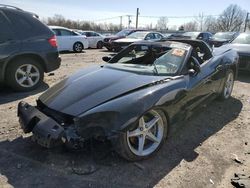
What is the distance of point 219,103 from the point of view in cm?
599

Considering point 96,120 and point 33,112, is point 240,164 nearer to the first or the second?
point 96,120

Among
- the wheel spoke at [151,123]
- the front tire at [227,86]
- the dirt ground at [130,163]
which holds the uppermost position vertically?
the wheel spoke at [151,123]

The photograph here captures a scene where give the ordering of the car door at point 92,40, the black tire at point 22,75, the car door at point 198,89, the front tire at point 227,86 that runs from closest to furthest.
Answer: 1. the car door at point 198,89
2. the front tire at point 227,86
3. the black tire at point 22,75
4. the car door at point 92,40

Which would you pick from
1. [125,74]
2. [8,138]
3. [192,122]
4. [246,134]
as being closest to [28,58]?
[8,138]

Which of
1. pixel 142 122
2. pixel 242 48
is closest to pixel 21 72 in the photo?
pixel 142 122

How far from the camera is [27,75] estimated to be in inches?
259

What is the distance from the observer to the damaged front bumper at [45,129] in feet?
10.3

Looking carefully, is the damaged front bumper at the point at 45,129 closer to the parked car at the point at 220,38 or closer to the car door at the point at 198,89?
the car door at the point at 198,89

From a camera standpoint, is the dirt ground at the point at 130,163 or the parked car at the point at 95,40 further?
the parked car at the point at 95,40

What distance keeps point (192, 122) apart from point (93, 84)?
78.2 inches

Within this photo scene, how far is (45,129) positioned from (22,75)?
3638 millimetres

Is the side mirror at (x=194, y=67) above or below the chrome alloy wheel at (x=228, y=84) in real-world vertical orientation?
above

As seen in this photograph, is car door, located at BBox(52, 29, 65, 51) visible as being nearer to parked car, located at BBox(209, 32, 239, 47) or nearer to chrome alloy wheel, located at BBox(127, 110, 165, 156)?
parked car, located at BBox(209, 32, 239, 47)

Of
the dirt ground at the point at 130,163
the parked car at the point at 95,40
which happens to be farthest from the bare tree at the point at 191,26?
the dirt ground at the point at 130,163
